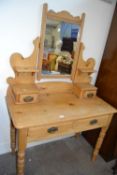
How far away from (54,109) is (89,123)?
0.37 m

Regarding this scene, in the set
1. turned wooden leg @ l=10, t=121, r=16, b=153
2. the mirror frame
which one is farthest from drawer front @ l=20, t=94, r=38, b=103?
turned wooden leg @ l=10, t=121, r=16, b=153

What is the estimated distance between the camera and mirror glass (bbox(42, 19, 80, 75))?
4.72 feet

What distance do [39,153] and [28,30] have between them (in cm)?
135

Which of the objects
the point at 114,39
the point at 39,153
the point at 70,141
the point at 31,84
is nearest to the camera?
the point at 31,84

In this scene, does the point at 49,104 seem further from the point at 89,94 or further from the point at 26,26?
the point at 26,26

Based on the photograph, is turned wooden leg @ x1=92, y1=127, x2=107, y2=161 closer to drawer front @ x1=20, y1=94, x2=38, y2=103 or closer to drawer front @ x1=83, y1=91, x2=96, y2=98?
drawer front @ x1=83, y1=91, x2=96, y2=98

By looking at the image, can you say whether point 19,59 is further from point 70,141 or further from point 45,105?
point 70,141

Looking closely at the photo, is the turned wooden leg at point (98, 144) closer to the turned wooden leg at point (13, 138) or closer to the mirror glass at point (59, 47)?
the mirror glass at point (59, 47)

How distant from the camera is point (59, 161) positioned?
1738 millimetres

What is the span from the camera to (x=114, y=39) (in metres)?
1.67

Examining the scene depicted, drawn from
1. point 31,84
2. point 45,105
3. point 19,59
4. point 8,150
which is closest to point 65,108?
point 45,105

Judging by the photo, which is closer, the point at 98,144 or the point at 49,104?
the point at 49,104

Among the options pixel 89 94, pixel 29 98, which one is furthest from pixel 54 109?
pixel 89 94

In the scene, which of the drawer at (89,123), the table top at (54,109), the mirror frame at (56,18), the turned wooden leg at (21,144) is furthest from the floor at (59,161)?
the mirror frame at (56,18)
